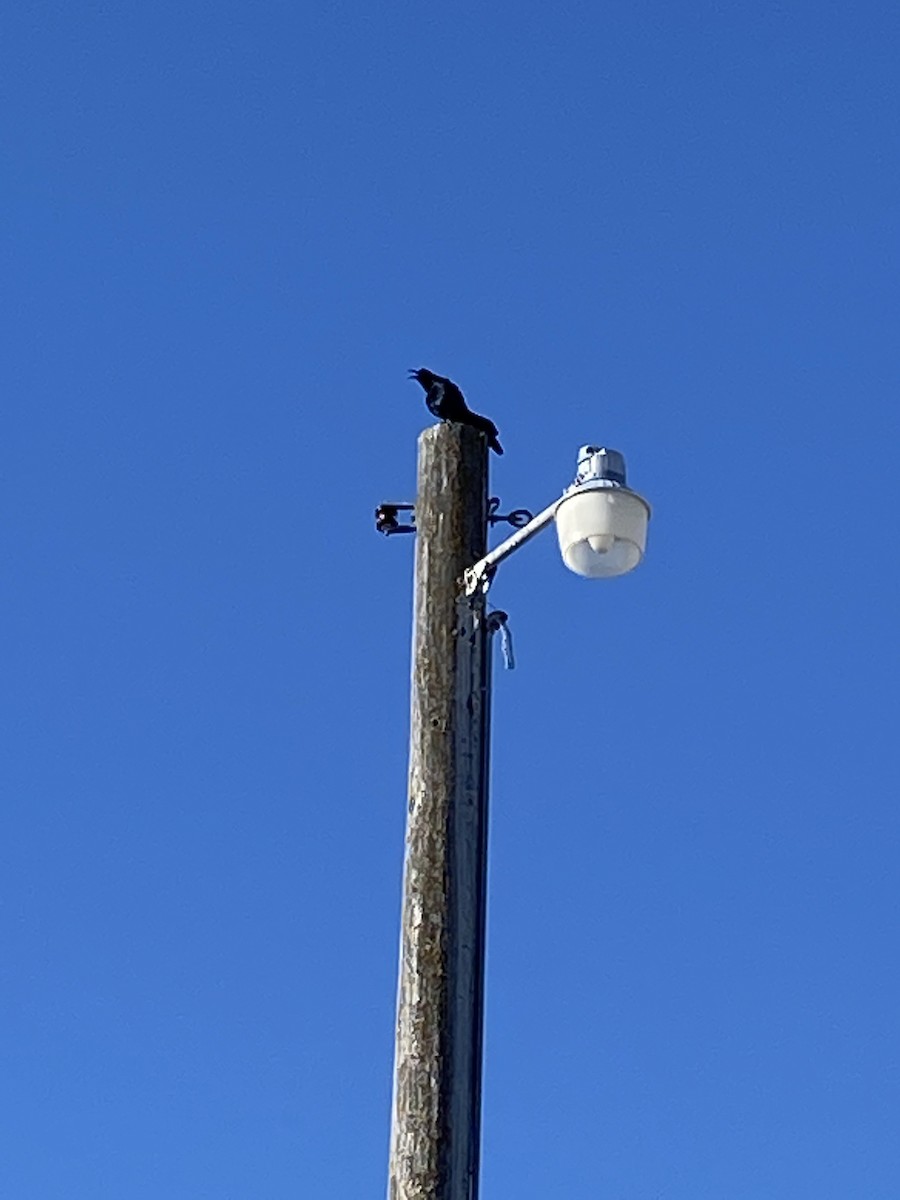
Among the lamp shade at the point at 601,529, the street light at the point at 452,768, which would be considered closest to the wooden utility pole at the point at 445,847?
the street light at the point at 452,768

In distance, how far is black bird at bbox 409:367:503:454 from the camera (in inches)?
268

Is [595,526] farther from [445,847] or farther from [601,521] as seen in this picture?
[445,847]

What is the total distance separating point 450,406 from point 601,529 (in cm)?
73

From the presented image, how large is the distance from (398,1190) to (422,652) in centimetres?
152

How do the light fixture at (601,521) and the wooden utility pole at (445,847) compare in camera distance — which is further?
the light fixture at (601,521)

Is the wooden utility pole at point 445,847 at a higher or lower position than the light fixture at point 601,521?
lower

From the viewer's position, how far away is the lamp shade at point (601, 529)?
251 inches

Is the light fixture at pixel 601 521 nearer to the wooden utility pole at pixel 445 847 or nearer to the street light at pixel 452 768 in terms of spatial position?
the street light at pixel 452 768

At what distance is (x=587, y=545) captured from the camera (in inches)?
253

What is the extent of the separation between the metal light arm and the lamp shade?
0.06 meters

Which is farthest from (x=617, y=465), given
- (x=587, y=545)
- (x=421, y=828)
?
(x=421, y=828)

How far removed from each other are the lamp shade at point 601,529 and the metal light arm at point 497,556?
6 cm

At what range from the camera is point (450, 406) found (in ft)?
22.4

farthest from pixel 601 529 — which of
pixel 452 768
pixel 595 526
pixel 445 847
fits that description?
pixel 445 847
